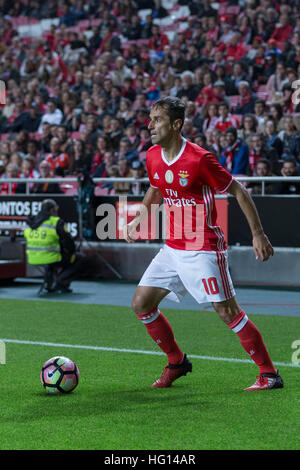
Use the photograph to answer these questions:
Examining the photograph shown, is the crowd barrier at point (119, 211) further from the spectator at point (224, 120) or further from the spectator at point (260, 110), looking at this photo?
the spectator at point (260, 110)

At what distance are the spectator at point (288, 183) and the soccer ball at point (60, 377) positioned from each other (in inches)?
306

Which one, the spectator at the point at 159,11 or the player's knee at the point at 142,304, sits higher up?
the spectator at the point at 159,11

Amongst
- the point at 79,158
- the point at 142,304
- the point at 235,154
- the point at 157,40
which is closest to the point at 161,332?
the point at 142,304

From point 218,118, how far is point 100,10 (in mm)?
11197

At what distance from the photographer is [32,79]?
75.6 ft

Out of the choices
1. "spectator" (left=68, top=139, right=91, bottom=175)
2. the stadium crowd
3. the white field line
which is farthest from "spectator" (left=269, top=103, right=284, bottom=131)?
the white field line

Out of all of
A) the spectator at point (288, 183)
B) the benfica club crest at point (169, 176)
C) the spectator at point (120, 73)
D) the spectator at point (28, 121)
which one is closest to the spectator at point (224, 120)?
the spectator at point (288, 183)

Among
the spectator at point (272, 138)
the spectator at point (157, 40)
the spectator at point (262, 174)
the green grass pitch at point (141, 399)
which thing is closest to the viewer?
the green grass pitch at point (141, 399)

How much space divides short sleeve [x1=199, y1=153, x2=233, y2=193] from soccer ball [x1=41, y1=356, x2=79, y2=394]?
1.81 m

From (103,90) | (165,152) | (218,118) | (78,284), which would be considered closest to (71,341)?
(165,152)

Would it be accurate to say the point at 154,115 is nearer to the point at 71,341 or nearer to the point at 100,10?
the point at 71,341

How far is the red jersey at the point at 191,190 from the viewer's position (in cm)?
599

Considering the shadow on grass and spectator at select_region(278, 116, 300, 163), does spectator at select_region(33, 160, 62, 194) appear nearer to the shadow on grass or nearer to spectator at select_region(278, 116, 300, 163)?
spectator at select_region(278, 116, 300, 163)

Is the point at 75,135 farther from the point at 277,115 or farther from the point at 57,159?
the point at 277,115
